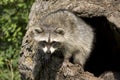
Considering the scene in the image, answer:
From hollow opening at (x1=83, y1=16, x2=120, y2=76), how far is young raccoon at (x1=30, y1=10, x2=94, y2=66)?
0.43 meters

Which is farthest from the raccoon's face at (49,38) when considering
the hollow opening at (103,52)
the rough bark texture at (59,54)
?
the hollow opening at (103,52)

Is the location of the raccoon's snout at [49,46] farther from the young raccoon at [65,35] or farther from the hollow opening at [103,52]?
the hollow opening at [103,52]

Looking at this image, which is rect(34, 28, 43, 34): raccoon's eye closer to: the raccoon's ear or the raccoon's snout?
the raccoon's ear

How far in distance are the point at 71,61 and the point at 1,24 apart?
9.10 ft

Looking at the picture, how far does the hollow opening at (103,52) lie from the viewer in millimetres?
6469

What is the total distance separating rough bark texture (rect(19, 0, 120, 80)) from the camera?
18.3 ft

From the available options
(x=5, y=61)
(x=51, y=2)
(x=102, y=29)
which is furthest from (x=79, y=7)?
(x=5, y=61)

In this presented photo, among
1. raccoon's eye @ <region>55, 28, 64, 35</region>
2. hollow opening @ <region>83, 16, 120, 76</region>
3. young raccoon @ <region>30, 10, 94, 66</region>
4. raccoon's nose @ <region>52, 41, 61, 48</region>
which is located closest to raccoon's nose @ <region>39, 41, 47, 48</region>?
young raccoon @ <region>30, 10, 94, 66</region>

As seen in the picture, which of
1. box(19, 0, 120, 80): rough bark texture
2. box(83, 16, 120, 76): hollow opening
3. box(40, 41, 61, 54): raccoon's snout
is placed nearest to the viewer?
box(40, 41, 61, 54): raccoon's snout

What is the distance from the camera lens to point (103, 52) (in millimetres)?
6910

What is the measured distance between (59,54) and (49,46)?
53 centimetres

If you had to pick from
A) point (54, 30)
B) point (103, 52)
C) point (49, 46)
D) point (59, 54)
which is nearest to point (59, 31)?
point (54, 30)

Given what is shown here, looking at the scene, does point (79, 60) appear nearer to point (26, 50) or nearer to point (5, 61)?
point (26, 50)

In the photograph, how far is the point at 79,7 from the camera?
595cm
